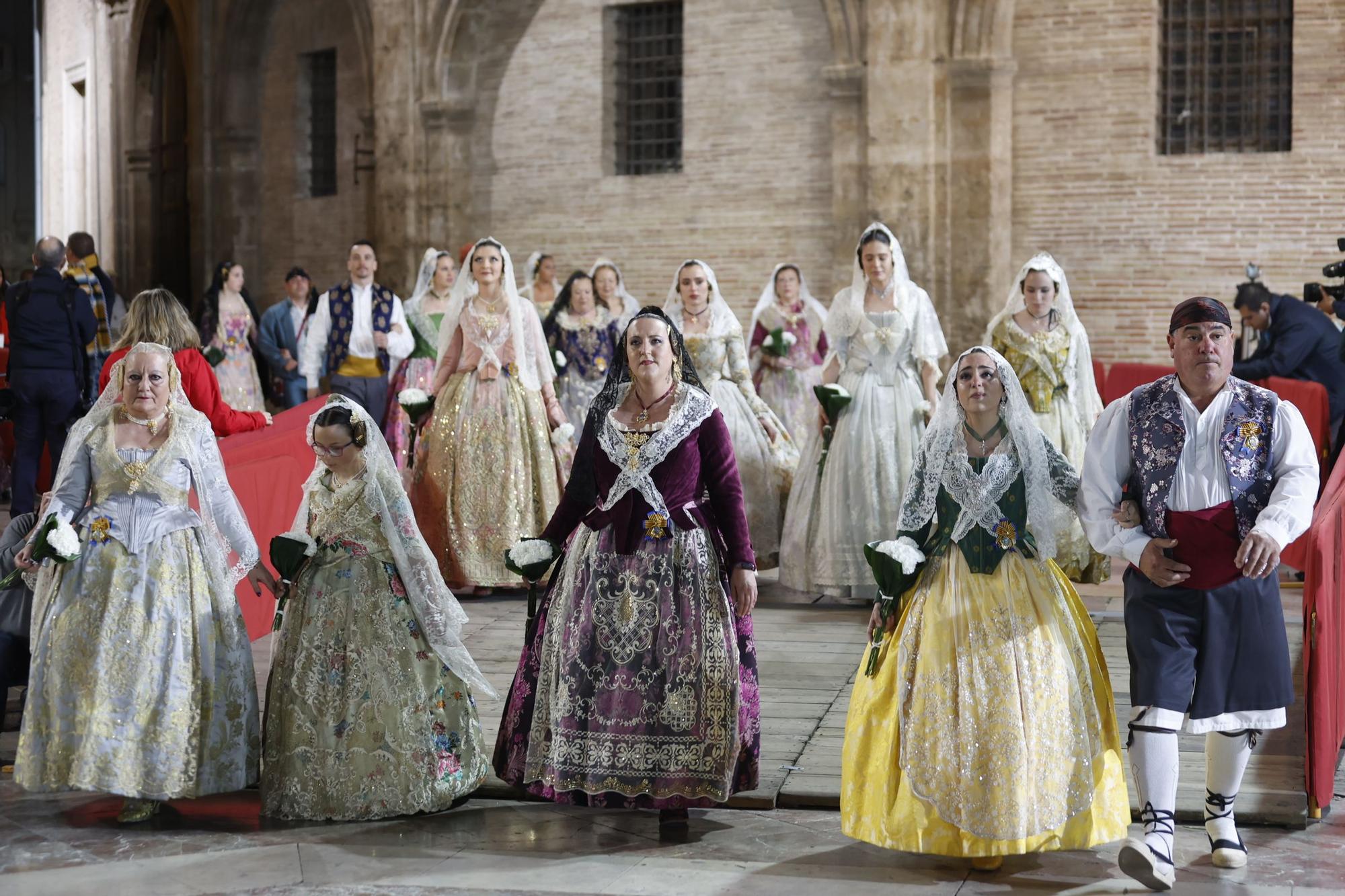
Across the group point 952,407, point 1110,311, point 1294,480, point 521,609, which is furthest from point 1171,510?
point 1110,311

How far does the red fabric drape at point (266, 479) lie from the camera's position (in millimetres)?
7293

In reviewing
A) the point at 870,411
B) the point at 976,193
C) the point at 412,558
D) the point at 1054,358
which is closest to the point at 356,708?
the point at 412,558

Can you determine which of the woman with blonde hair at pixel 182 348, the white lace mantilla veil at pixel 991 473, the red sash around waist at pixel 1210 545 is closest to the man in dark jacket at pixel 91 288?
the woman with blonde hair at pixel 182 348

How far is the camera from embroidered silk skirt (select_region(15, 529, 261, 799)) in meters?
4.93

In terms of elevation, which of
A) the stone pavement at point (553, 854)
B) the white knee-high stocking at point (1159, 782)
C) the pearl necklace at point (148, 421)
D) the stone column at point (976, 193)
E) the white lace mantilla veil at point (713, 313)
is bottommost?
the stone pavement at point (553, 854)

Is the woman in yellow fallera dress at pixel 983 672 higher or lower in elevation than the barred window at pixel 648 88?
lower

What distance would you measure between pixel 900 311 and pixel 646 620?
12.1 feet

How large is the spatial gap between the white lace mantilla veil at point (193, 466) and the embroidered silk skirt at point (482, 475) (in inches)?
130

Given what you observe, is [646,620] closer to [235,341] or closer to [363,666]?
[363,666]

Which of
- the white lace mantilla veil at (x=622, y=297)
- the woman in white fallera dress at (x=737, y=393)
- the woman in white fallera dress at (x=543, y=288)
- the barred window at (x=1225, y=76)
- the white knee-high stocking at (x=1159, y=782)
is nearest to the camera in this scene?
the white knee-high stocking at (x=1159, y=782)

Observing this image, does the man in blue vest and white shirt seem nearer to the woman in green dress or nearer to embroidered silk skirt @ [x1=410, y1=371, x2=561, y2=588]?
embroidered silk skirt @ [x1=410, y1=371, x2=561, y2=588]

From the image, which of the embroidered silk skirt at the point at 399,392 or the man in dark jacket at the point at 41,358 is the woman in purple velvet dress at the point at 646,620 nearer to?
the embroidered silk skirt at the point at 399,392

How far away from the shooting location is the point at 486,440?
337 inches

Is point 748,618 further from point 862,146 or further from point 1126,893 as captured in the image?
point 862,146
